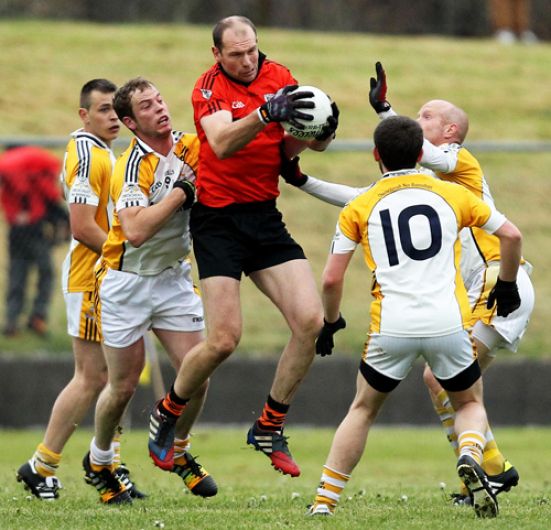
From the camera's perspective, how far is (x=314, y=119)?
762 centimetres

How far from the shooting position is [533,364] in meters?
14.7

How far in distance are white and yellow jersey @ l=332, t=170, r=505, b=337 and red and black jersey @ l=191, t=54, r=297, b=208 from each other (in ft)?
3.05

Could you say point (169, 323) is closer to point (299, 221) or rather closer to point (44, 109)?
point (299, 221)

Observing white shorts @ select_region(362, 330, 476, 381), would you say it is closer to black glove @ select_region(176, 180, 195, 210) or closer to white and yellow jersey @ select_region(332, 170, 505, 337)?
white and yellow jersey @ select_region(332, 170, 505, 337)

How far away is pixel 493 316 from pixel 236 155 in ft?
5.92

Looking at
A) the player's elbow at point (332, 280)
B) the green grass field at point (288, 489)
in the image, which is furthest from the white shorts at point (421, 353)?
the green grass field at point (288, 489)

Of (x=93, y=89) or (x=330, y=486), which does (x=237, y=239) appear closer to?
(x=330, y=486)

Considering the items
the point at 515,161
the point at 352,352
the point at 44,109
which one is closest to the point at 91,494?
the point at 352,352

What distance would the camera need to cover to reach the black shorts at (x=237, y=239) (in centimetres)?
796

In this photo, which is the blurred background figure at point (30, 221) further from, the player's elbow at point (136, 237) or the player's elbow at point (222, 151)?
the player's elbow at point (222, 151)

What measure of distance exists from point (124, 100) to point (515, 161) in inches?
412

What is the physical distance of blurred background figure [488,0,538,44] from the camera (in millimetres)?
26219

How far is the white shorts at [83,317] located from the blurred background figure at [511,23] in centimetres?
1842

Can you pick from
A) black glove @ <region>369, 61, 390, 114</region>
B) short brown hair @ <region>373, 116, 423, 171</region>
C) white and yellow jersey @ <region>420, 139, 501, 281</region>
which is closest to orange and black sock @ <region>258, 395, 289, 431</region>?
white and yellow jersey @ <region>420, 139, 501, 281</region>
